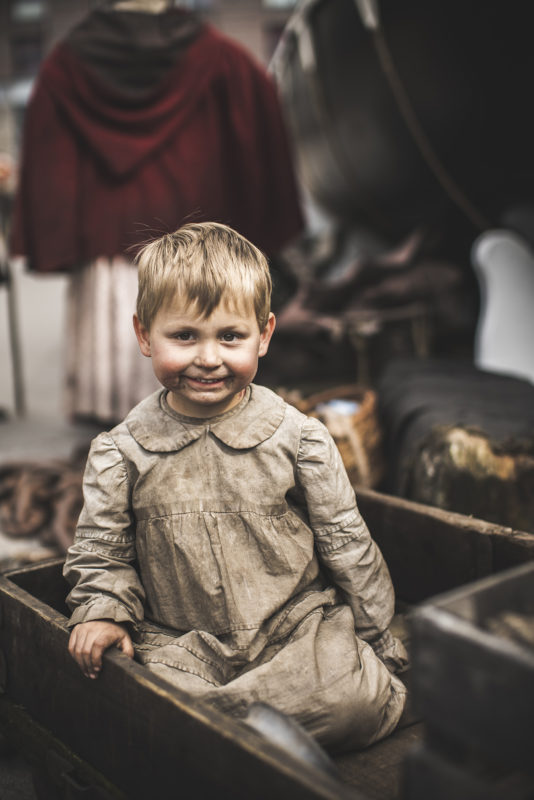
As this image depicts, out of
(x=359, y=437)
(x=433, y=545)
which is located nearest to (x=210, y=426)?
(x=433, y=545)

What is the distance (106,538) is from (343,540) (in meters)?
0.41

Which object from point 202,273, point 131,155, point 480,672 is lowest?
point 480,672

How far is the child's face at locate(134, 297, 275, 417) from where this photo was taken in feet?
4.27

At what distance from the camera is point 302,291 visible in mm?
3854

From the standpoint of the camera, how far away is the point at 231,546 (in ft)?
4.54

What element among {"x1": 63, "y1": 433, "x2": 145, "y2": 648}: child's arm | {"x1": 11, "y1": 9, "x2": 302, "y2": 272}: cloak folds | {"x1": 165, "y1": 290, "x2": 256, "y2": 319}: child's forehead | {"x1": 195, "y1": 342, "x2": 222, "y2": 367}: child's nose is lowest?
{"x1": 63, "y1": 433, "x2": 145, "y2": 648}: child's arm

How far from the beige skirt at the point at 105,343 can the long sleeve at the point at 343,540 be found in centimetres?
204

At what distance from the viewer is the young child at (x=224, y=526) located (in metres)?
1.30

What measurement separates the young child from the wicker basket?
37.6 inches

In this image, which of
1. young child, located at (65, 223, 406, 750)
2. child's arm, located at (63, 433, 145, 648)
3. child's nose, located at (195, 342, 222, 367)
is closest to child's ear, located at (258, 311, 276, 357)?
young child, located at (65, 223, 406, 750)

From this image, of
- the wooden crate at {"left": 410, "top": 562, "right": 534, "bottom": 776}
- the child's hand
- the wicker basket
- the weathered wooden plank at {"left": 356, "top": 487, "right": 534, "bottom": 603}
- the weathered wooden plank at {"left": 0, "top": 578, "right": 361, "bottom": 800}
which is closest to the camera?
the wooden crate at {"left": 410, "top": 562, "right": 534, "bottom": 776}

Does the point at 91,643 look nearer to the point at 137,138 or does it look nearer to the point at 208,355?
the point at 208,355

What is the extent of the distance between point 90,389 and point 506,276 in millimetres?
1783

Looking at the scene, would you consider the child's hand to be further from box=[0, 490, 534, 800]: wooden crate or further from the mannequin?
the mannequin
